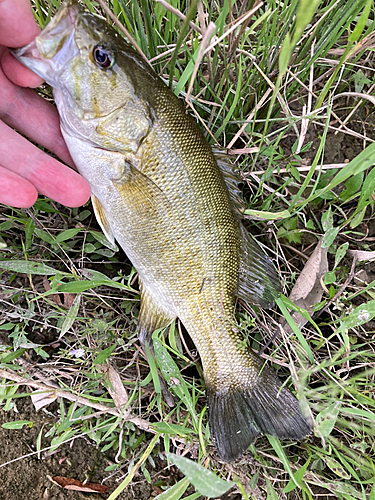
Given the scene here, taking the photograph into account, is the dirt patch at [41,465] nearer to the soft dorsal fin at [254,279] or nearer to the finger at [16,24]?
the soft dorsal fin at [254,279]

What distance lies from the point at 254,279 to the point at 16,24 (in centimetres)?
186

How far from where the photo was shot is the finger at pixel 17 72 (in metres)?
1.75

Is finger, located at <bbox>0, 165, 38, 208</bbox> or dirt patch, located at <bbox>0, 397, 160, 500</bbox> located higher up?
finger, located at <bbox>0, 165, 38, 208</bbox>

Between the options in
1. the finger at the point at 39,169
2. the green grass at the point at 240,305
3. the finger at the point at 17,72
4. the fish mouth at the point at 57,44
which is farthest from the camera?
the green grass at the point at 240,305

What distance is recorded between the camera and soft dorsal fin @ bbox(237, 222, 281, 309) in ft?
6.80

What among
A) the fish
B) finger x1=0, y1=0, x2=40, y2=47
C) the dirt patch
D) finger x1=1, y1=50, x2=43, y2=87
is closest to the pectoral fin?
the fish

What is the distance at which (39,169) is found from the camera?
1886 millimetres

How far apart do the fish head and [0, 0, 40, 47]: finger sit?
4cm

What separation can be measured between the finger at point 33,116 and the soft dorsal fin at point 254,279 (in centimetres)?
123

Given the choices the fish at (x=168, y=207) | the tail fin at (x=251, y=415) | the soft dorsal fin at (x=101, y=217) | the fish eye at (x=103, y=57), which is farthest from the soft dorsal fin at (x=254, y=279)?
the fish eye at (x=103, y=57)

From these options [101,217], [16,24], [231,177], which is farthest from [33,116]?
[231,177]

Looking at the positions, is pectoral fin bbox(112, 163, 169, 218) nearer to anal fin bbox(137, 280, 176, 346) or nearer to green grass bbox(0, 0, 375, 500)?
green grass bbox(0, 0, 375, 500)

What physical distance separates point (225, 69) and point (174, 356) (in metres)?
1.81

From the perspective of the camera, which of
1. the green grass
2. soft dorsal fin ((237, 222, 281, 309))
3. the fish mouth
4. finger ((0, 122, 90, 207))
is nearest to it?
the fish mouth
